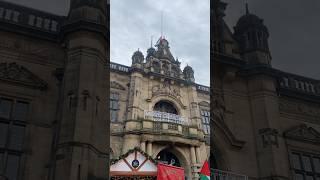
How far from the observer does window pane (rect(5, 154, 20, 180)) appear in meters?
6.53

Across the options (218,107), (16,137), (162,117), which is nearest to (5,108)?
(16,137)

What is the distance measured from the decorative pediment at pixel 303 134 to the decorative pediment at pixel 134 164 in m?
5.98

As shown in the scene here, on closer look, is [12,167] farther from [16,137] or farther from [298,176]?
[298,176]

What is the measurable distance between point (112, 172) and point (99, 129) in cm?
370

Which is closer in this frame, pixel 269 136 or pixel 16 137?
pixel 16 137

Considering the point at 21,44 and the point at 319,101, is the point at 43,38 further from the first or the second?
the point at 319,101

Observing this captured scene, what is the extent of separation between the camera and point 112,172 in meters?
3.15

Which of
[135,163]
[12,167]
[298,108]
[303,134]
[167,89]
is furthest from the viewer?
[298,108]

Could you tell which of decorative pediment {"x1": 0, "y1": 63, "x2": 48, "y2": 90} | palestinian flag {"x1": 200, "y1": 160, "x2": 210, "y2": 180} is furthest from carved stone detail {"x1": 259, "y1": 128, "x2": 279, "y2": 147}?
palestinian flag {"x1": 200, "y1": 160, "x2": 210, "y2": 180}

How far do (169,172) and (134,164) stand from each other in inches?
12.6

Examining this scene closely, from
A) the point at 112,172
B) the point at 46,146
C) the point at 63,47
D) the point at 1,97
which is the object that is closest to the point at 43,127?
the point at 46,146

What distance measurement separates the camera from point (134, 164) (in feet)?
10.0

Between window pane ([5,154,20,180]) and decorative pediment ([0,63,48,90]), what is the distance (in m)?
1.33

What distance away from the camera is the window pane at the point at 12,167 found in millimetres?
6527
